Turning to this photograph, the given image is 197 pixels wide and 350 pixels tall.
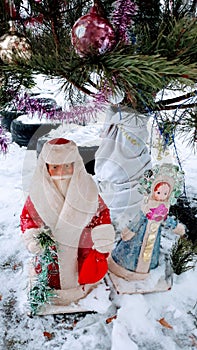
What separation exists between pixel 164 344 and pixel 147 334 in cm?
7

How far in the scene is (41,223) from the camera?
Result: 1.22 m

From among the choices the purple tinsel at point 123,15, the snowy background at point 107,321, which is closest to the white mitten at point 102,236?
the snowy background at point 107,321

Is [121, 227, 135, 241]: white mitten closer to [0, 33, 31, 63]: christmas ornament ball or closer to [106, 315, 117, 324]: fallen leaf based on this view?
[106, 315, 117, 324]: fallen leaf

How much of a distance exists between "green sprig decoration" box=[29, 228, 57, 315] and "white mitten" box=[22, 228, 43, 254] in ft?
0.10

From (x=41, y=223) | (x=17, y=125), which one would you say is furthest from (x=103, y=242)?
(x=17, y=125)

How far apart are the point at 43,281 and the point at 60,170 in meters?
0.43

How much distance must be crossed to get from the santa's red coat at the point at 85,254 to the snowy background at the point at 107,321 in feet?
0.42

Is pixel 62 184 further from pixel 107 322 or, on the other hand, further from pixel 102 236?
pixel 107 322

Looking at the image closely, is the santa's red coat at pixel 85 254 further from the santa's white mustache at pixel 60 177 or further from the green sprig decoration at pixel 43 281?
the santa's white mustache at pixel 60 177

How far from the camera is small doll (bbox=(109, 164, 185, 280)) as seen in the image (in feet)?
4.19

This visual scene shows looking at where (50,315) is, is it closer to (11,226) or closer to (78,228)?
(78,228)

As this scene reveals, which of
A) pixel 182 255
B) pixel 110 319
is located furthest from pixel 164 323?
pixel 182 255

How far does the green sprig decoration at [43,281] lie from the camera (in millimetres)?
1106

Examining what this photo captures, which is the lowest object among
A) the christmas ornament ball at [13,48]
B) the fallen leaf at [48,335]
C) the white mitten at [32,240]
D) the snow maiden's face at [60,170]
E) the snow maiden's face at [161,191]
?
the fallen leaf at [48,335]
